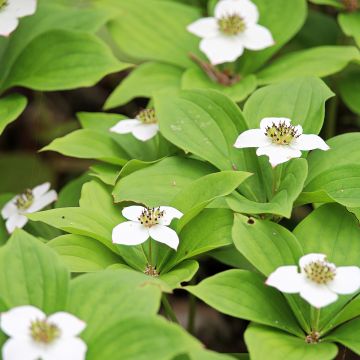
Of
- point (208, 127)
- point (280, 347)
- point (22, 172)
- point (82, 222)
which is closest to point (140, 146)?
point (208, 127)

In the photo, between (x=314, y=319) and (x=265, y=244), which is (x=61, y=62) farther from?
(x=314, y=319)

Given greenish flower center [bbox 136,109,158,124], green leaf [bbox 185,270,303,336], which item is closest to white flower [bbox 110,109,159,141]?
greenish flower center [bbox 136,109,158,124]

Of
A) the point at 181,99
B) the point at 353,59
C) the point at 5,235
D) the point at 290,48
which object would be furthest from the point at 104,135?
the point at 290,48

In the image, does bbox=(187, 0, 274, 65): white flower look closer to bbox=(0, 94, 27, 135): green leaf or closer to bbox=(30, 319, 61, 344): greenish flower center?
bbox=(0, 94, 27, 135): green leaf

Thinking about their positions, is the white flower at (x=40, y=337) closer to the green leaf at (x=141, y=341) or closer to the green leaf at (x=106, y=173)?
the green leaf at (x=141, y=341)

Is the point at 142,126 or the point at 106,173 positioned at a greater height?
the point at 142,126
